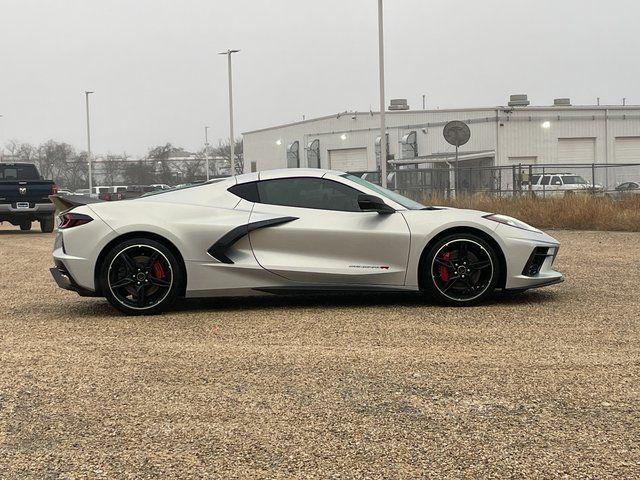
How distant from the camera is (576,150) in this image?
153ft

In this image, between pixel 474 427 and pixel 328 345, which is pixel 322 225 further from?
pixel 474 427

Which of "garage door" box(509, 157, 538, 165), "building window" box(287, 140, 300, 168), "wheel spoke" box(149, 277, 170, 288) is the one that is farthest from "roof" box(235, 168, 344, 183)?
"building window" box(287, 140, 300, 168)

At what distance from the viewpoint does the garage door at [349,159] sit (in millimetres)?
53906

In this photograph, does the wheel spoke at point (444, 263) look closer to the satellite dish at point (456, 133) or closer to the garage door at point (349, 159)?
the satellite dish at point (456, 133)

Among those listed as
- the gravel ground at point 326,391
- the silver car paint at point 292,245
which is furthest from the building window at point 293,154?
the gravel ground at point 326,391

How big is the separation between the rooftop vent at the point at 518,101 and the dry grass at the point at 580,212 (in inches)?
1143

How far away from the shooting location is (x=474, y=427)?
384 centimetres

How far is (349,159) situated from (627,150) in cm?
1780

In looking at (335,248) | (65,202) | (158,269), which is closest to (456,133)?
(335,248)

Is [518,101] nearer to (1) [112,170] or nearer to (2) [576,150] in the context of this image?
(2) [576,150]

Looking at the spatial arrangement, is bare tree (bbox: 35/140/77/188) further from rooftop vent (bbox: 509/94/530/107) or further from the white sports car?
the white sports car

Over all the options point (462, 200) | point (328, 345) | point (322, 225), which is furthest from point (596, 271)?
point (462, 200)

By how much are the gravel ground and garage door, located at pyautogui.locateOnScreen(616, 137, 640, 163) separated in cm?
4215

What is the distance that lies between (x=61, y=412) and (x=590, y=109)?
46.5 metres
